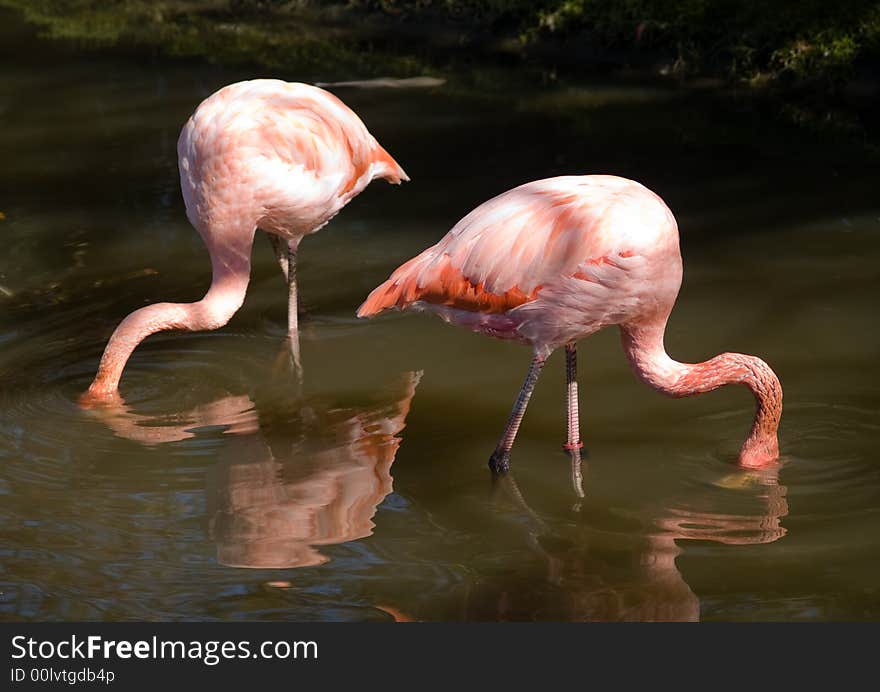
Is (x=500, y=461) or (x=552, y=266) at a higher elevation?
(x=552, y=266)

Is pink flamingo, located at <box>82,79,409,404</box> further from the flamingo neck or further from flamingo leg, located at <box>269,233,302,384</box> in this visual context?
the flamingo neck

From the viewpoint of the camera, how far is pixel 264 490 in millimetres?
4820

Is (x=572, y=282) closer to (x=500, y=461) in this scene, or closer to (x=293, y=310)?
(x=500, y=461)

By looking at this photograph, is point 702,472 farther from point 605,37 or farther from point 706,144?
point 605,37

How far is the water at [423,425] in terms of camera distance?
4.15m

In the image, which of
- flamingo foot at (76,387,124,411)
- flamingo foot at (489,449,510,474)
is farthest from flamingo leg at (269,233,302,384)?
flamingo foot at (489,449,510,474)

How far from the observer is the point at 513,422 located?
4.77 m

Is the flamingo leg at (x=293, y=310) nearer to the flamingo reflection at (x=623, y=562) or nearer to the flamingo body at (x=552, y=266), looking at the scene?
the flamingo body at (x=552, y=266)

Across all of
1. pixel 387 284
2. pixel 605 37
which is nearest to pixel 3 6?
pixel 605 37

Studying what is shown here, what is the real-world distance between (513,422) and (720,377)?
725mm

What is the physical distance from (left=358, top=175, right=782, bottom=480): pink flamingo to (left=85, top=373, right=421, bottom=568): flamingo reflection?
543mm

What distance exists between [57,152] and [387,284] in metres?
4.70

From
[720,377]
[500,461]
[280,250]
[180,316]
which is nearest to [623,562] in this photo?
[500,461]

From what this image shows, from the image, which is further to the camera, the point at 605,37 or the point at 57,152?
Result: the point at 605,37
